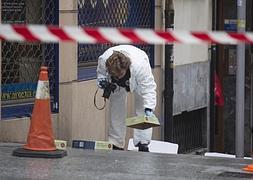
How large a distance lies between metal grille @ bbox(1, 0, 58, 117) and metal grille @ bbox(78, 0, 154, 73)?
68 centimetres

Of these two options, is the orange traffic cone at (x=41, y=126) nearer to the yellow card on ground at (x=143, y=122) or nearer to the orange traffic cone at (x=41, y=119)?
the orange traffic cone at (x=41, y=119)

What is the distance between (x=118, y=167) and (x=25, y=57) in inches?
106

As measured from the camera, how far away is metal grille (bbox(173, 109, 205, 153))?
14219 mm

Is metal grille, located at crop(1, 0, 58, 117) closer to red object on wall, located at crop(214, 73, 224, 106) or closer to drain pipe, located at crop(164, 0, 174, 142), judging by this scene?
drain pipe, located at crop(164, 0, 174, 142)

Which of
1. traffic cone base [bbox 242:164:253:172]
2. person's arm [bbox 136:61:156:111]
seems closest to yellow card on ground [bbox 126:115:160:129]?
person's arm [bbox 136:61:156:111]

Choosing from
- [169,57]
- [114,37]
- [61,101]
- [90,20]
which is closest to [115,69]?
[61,101]

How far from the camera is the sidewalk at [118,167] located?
745 cm

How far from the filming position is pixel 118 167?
313 inches

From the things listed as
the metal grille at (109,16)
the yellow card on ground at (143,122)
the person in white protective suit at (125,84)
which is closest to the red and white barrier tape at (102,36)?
the yellow card on ground at (143,122)

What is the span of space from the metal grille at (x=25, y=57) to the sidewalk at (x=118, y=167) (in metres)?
1.10

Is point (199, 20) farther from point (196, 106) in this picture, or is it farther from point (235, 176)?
point (235, 176)

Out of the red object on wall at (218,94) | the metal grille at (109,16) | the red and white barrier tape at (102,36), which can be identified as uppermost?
the metal grille at (109,16)

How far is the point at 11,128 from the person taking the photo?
380 inches

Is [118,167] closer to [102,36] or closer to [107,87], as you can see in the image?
[107,87]
